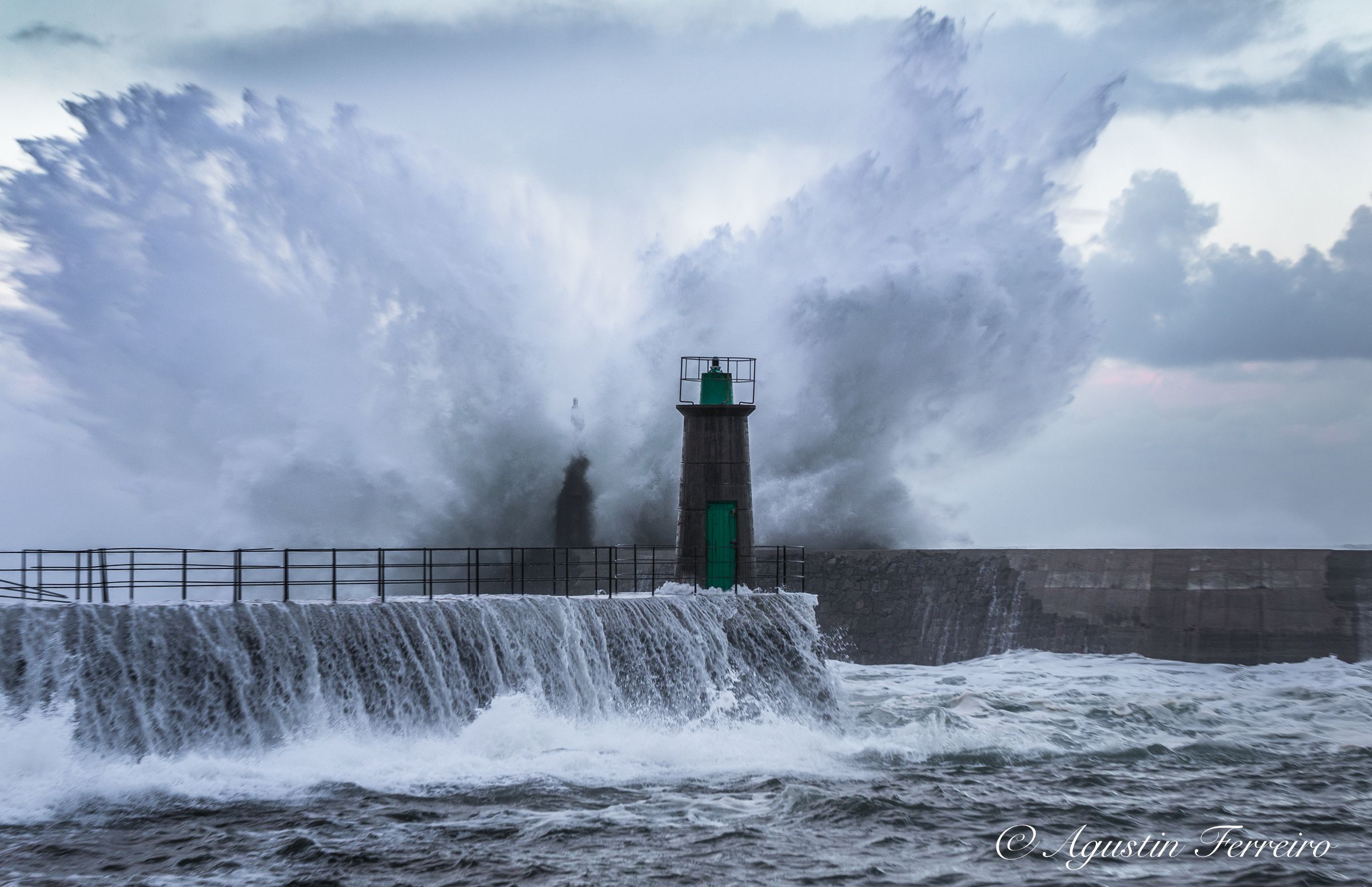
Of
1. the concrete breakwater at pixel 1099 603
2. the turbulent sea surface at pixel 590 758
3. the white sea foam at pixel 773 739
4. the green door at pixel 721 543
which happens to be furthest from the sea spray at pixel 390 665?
the concrete breakwater at pixel 1099 603

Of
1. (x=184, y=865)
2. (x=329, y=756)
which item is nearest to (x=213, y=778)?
(x=329, y=756)

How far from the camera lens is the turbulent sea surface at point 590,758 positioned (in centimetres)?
966

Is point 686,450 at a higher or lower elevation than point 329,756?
higher

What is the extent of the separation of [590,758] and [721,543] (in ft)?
18.4

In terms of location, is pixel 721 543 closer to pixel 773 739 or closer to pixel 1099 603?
pixel 773 739

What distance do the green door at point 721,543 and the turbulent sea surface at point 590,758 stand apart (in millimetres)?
985

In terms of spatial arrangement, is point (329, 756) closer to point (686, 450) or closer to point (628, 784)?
point (628, 784)

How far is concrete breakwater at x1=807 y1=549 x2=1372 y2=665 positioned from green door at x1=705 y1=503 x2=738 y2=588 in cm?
595

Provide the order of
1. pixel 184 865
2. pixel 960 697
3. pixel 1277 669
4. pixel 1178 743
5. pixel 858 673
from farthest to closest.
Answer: pixel 858 673 < pixel 1277 669 < pixel 960 697 < pixel 1178 743 < pixel 184 865

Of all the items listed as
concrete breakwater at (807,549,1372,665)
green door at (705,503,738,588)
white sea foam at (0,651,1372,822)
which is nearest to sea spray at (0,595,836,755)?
white sea foam at (0,651,1372,822)

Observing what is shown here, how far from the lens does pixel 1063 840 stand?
10.4 m

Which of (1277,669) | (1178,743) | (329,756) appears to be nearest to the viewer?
(329,756)

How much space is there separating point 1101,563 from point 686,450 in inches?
399

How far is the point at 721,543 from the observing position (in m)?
18.3
